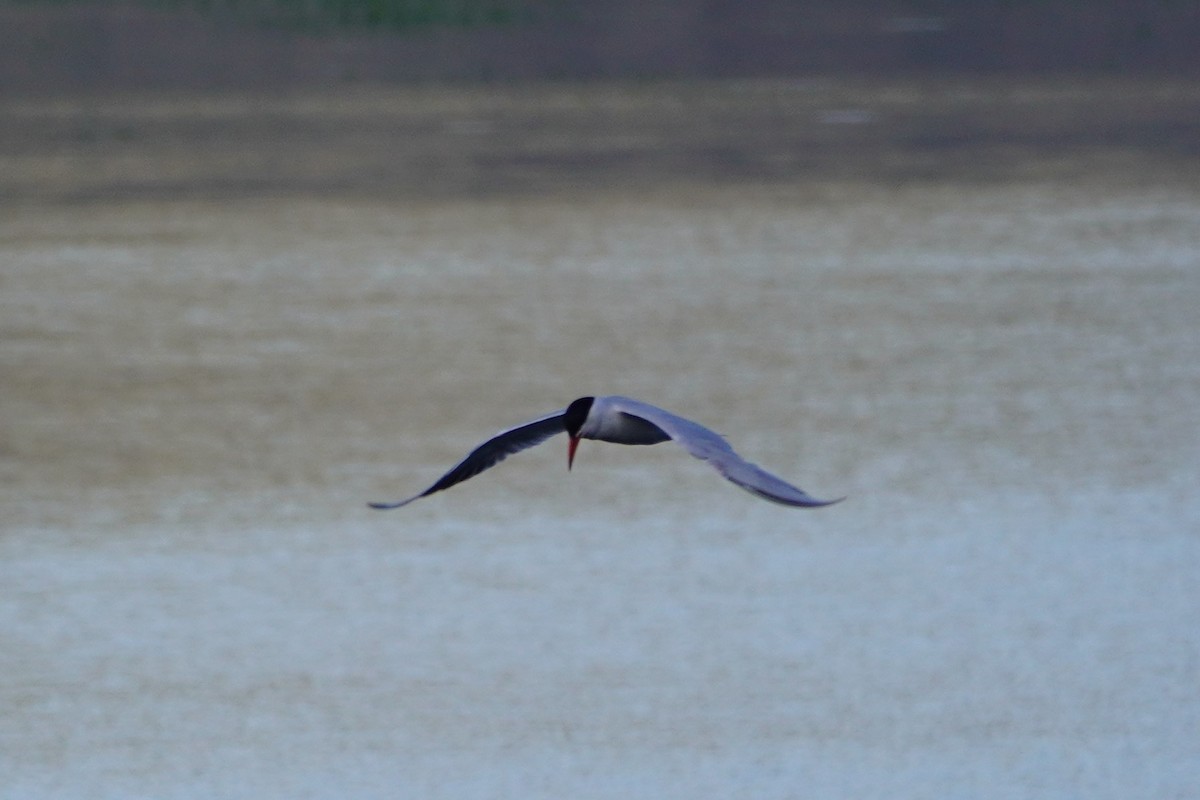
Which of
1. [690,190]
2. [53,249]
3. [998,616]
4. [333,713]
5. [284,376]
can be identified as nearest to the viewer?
[333,713]

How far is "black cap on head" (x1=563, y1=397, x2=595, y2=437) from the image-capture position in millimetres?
3047

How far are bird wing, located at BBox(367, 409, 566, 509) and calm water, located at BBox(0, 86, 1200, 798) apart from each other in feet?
6.28

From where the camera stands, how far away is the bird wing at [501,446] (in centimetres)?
306

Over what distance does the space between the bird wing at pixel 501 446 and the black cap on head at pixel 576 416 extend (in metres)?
0.04

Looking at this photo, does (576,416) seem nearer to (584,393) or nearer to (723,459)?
(723,459)

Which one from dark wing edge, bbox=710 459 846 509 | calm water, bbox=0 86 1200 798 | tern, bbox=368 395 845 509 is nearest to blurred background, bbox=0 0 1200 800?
calm water, bbox=0 86 1200 798

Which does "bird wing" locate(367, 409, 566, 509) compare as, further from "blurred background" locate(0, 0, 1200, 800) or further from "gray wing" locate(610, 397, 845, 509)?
"blurred background" locate(0, 0, 1200, 800)

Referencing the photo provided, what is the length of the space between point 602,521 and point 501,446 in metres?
3.37

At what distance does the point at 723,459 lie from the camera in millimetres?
2764

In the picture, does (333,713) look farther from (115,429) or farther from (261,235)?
A: (261,235)

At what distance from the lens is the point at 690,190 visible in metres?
12.0

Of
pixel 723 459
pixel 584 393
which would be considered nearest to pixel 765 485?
pixel 723 459

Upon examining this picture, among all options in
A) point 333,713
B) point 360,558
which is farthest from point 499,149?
point 333,713

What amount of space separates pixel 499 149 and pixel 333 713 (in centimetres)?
774
